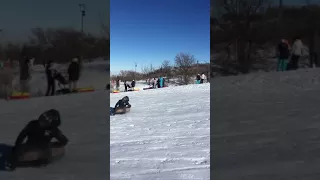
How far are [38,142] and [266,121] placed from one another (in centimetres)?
171

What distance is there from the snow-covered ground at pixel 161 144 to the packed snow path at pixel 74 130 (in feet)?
1.46

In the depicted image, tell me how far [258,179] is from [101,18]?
1610 mm

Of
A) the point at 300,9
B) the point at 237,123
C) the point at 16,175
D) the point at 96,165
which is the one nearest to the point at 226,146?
the point at 237,123

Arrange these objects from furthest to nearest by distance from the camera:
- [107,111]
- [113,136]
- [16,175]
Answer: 1. [113,136]
2. [107,111]
3. [16,175]

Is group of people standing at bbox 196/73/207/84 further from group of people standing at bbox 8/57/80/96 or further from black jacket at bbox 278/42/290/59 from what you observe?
group of people standing at bbox 8/57/80/96

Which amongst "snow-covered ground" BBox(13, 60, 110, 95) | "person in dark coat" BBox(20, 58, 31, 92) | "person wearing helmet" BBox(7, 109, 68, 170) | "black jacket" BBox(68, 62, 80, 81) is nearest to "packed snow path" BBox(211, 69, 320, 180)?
"snow-covered ground" BBox(13, 60, 110, 95)

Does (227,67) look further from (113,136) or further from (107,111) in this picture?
(113,136)

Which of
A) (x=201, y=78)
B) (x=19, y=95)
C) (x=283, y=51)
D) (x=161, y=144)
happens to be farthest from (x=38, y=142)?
(x=201, y=78)

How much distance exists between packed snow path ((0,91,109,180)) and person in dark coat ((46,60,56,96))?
0.05 m

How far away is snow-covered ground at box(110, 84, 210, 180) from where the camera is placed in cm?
269

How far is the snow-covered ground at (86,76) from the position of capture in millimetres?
2172

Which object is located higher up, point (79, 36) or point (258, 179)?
point (79, 36)

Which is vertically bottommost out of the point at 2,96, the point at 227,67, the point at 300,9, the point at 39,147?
the point at 39,147

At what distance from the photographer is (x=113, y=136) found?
14.1 ft
